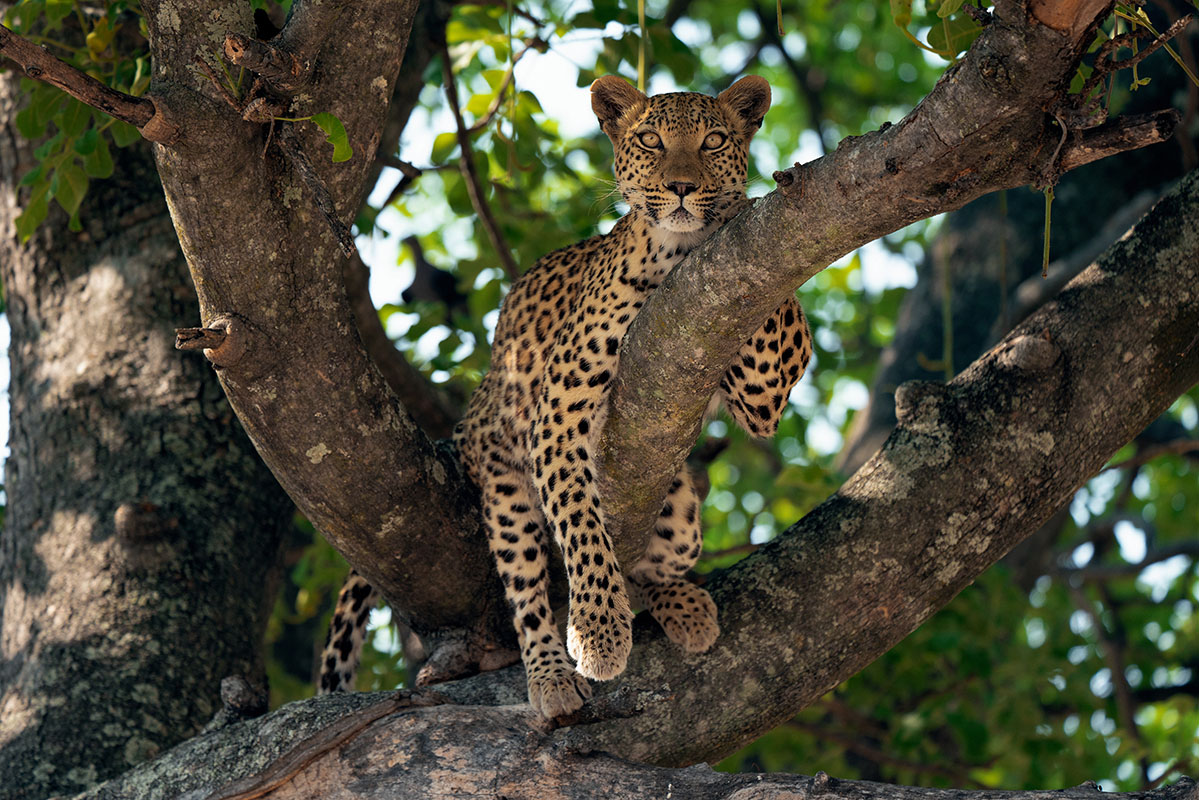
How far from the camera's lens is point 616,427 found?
14.3 feet

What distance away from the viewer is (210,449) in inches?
223

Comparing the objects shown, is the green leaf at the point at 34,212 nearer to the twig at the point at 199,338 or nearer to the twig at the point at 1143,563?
the twig at the point at 199,338

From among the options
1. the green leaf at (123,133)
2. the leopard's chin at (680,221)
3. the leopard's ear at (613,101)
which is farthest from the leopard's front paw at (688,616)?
the green leaf at (123,133)

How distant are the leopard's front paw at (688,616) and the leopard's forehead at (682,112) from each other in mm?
2007

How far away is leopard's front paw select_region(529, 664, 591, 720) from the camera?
4.09 meters

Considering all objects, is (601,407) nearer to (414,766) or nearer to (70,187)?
(414,766)

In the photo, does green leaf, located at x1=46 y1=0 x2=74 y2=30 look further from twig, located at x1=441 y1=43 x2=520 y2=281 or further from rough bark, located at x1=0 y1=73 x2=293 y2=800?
twig, located at x1=441 y1=43 x2=520 y2=281

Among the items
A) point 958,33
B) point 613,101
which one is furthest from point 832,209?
point 613,101

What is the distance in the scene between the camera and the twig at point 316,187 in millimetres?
3523

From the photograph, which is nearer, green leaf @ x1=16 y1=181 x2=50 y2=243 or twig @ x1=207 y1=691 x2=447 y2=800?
twig @ x1=207 y1=691 x2=447 y2=800

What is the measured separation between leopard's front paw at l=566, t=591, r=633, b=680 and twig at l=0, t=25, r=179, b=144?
2.23 metres

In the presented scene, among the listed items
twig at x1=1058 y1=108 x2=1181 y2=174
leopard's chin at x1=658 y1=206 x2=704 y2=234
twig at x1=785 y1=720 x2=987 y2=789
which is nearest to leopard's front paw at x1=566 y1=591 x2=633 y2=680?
leopard's chin at x1=658 y1=206 x2=704 y2=234

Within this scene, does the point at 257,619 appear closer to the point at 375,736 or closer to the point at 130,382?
the point at 130,382

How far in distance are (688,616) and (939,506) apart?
101 centimetres
